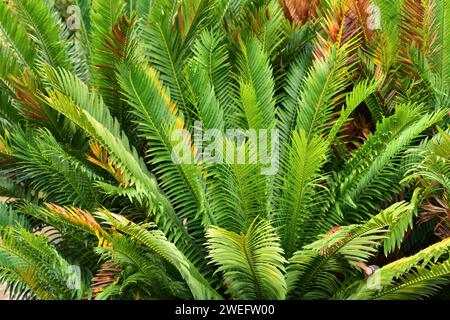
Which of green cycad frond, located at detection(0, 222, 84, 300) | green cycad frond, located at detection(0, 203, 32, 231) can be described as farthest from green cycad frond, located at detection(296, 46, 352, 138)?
green cycad frond, located at detection(0, 203, 32, 231)

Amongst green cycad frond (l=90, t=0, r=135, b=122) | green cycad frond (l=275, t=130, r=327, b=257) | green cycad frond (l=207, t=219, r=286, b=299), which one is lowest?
green cycad frond (l=207, t=219, r=286, b=299)

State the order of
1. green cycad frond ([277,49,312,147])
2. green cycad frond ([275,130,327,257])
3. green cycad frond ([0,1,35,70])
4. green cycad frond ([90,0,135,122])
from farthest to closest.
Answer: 1. green cycad frond ([0,1,35,70])
2. green cycad frond ([277,49,312,147])
3. green cycad frond ([90,0,135,122])
4. green cycad frond ([275,130,327,257])

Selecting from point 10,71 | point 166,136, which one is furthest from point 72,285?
point 10,71

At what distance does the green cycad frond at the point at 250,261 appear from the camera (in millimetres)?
4203

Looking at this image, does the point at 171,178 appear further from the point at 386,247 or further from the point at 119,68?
the point at 386,247

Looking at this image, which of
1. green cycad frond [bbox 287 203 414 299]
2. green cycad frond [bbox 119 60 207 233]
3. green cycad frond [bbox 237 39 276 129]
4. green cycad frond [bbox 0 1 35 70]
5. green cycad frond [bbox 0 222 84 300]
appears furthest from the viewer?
green cycad frond [bbox 0 1 35 70]

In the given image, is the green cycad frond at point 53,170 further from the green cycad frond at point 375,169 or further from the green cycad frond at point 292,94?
the green cycad frond at point 375,169

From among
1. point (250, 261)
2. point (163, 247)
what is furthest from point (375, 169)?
point (163, 247)

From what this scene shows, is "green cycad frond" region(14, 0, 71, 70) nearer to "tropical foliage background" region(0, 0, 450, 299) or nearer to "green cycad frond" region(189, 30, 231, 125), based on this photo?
"tropical foliage background" region(0, 0, 450, 299)

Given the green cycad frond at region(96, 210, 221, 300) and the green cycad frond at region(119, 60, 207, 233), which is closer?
the green cycad frond at region(96, 210, 221, 300)

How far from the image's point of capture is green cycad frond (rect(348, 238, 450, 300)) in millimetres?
4215

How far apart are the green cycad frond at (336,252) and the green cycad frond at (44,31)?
A: 7.21 ft

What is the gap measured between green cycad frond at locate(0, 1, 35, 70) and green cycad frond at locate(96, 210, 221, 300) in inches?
70.0

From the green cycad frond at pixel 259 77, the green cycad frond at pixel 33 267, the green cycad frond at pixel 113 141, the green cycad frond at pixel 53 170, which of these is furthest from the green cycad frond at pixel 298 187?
the green cycad frond at pixel 33 267
